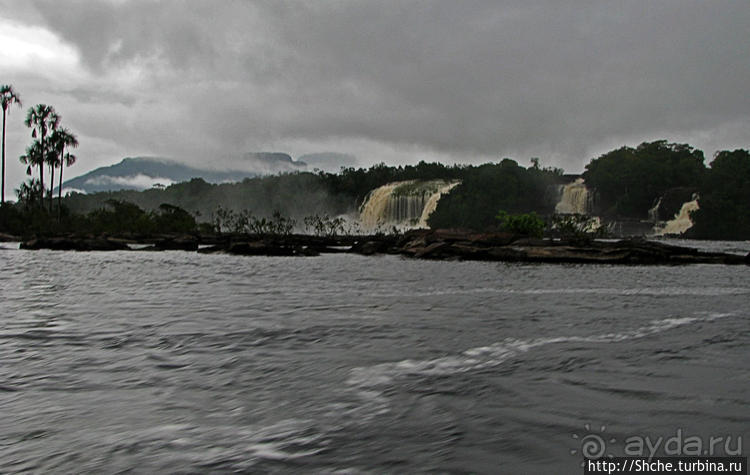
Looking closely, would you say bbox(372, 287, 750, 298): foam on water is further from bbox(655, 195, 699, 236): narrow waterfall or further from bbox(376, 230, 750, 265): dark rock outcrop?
bbox(655, 195, 699, 236): narrow waterfall

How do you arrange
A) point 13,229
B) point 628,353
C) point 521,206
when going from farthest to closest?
point 521,206
point 13,229
point 628,353

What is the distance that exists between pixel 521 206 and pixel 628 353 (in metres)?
144

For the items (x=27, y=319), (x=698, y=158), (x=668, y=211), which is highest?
(x=698, y=158)

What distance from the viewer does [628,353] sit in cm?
872

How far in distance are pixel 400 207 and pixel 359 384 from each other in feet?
407

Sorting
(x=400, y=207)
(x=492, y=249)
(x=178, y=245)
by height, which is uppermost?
(x=400, y=207)

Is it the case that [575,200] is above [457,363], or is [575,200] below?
above

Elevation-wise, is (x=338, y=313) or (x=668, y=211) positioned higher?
(x=668, y=211)

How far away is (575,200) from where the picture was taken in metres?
126

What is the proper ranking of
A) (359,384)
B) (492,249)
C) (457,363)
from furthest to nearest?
1. (492,249)
2. (457,363)
3. (359,384)

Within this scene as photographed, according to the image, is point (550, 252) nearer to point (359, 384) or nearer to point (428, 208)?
point (359, 384)

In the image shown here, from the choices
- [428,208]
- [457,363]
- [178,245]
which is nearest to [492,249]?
[178,245]

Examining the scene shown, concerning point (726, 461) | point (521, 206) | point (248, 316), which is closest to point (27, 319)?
point (248, 316)

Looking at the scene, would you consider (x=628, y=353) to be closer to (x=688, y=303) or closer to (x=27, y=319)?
(x=688, y=303)
